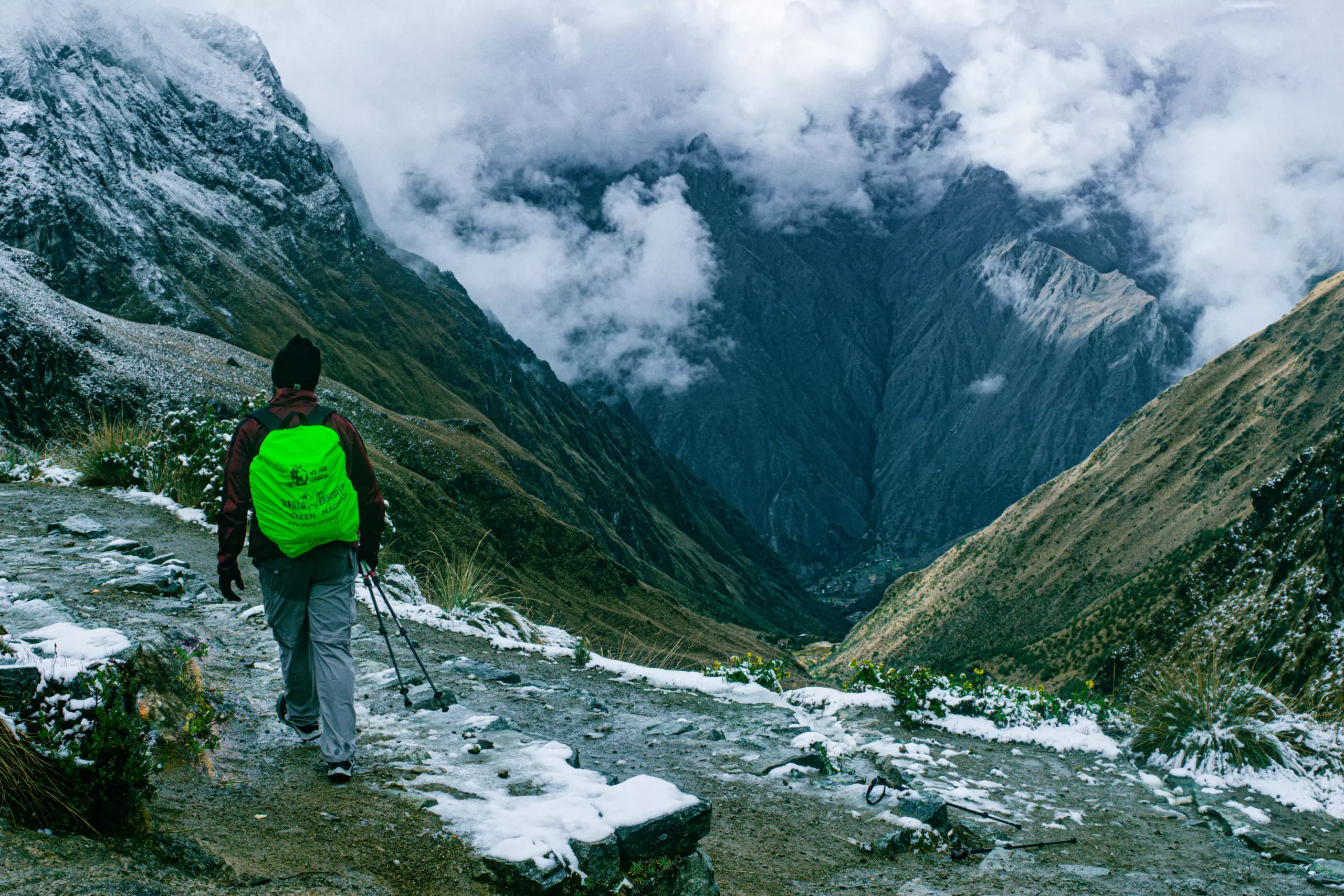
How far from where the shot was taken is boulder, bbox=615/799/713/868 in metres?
4.45

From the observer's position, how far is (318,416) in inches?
228

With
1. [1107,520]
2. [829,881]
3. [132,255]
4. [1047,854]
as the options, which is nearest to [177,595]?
[829,881]

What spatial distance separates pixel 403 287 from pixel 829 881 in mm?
192018

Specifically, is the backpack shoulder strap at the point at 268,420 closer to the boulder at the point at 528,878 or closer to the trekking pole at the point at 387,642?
the trekking pole at the point at 387,642

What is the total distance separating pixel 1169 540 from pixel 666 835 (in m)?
137

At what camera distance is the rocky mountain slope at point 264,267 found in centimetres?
7494

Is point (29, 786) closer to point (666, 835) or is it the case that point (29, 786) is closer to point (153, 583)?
point (666, 835)

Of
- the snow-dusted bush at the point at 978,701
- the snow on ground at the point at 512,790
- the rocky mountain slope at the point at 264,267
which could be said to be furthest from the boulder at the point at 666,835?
the rocky mountain slope at the point at 264,267

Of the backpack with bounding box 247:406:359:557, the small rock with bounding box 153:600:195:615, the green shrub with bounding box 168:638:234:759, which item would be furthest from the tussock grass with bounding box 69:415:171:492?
the backpack with bounding box 247:406:359:557

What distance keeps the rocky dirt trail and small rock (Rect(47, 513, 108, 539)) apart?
0.18 metres

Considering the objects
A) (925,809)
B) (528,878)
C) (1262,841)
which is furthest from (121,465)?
(1262,841)

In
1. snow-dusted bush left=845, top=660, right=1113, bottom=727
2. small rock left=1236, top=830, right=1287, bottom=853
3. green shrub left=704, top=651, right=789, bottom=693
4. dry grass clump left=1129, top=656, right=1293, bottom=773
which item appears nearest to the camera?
small rock left=1236, top=830, right=1287, bottom=853

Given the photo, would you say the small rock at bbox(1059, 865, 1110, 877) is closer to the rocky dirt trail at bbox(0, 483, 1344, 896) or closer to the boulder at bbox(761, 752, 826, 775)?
the rocky dirt trail at bbox(0, 483, 1344, 896)

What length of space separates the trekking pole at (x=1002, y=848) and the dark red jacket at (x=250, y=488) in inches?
176
